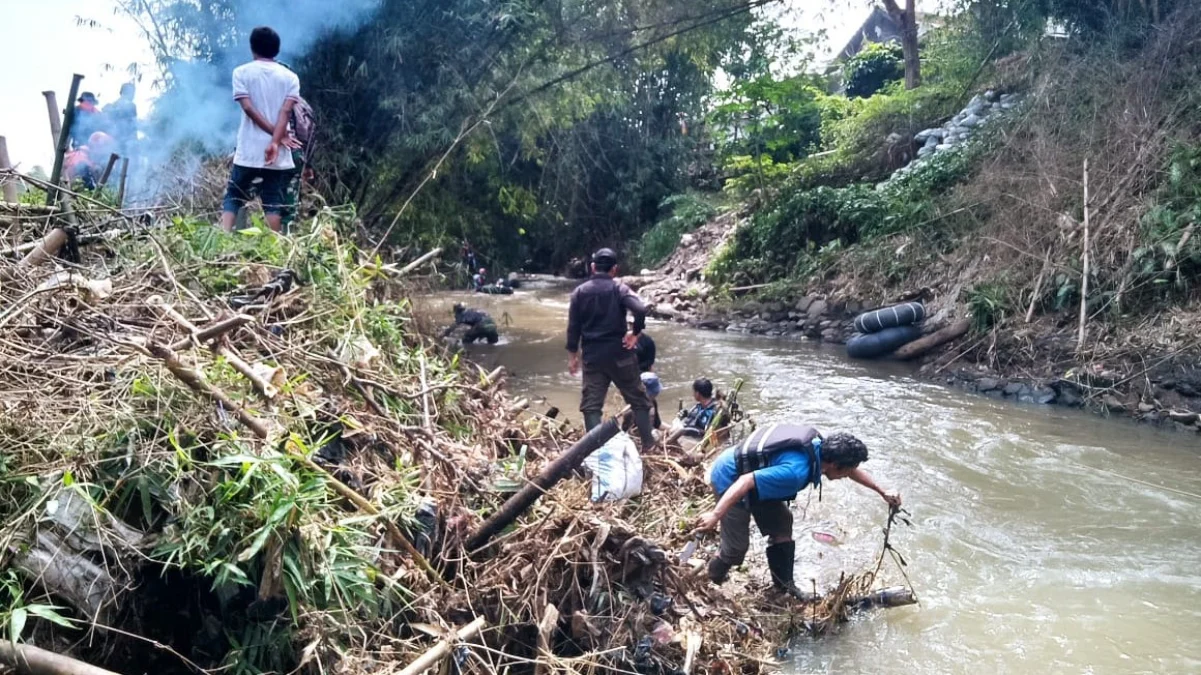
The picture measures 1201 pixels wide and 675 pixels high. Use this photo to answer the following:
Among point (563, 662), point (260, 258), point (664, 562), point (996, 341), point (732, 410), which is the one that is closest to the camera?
point (563, 662)

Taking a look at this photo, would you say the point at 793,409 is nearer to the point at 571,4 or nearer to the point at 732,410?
the point at 732,410

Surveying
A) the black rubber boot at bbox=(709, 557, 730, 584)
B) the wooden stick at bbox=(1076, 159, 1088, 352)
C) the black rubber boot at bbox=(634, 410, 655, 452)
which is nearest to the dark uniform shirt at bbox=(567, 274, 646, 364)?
the black rubber boot at bbox=(634, 410, 655, 452)

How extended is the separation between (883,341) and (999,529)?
6.53 meters

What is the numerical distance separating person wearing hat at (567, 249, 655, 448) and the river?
145 cm

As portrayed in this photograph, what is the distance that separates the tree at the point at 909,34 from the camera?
67.1ft

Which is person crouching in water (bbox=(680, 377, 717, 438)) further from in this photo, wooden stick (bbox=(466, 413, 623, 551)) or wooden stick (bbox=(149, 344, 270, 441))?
wooden stick (bbox=(149, 344, 270, 441))

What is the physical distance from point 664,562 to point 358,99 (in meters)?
8.47

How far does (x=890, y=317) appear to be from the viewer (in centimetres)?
1307

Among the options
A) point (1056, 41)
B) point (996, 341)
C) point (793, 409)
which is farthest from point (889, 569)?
point (1056, 41)

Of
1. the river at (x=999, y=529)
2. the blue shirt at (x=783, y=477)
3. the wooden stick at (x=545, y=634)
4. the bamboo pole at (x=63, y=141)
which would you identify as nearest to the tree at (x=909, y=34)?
the river at (x=999, y=529)

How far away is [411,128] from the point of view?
10.9 metres

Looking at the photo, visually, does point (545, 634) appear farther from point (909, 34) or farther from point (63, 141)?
point (909, 34)

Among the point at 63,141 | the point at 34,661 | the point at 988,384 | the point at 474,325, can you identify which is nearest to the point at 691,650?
the point at 34,661

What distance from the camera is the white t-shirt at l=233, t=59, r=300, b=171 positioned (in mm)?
6766
